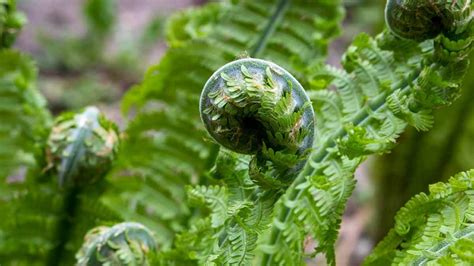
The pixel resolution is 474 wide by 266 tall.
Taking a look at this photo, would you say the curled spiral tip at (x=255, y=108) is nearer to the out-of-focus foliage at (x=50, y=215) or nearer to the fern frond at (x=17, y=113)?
the out-of-focus foliage at (x=50, y=215)

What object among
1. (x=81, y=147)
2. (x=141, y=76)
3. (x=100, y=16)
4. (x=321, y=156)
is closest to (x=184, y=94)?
(x=81, y=147)

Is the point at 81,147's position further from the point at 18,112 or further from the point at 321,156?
the point at 321,156

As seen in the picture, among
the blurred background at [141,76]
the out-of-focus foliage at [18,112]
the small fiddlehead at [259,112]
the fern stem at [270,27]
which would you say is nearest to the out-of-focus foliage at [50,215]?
the out-of-focus foliage at [18,112]

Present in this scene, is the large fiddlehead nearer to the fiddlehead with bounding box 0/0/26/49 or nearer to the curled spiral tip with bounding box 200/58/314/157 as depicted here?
the curled spiral tip with bounding box 200/58/314/157

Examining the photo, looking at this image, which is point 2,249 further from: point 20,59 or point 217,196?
point 217,196

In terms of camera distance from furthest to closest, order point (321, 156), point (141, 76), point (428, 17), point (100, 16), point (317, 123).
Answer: point (141, 76)
point (100, 16)
point (317, 123)
point (321, 156)
point (428, 17)

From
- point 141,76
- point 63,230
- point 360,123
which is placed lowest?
point 63,230
